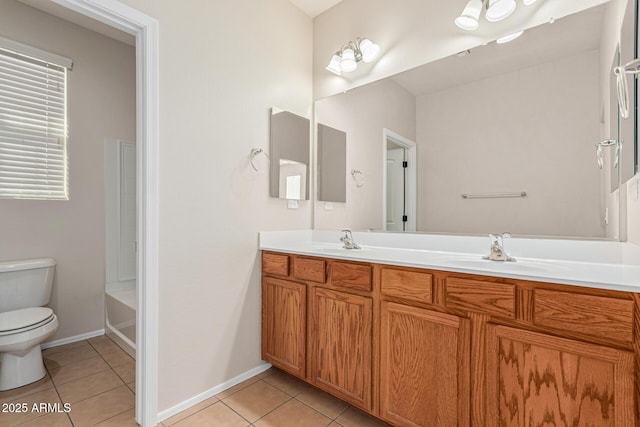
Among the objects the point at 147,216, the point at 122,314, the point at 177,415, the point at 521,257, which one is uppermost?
the point at 147,216

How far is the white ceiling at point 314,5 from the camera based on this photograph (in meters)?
2.29

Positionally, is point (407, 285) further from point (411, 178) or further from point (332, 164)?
point (332, 164)

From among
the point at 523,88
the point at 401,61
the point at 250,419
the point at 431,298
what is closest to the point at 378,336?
the point at 431,298

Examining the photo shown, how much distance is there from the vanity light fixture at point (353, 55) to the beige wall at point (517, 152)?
51cm

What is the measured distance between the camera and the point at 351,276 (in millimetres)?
1569

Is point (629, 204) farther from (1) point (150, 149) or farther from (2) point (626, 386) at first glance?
(1) point (150, 149)

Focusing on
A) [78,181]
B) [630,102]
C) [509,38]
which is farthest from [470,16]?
[78,181]

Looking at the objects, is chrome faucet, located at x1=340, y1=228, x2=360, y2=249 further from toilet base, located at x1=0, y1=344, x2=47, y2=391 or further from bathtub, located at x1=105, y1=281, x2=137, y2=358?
toilet base, located at x1=0, y1=344, x2=47, y2=391

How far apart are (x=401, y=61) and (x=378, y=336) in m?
1.68

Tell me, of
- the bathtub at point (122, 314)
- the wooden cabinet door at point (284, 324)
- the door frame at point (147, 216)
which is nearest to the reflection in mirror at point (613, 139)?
the wooden cabinet door at point (284, 324)

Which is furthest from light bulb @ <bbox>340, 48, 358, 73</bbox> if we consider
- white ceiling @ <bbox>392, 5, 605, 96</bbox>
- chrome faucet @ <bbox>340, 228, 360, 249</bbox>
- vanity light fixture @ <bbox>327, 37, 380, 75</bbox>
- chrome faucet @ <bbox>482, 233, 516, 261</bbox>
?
chrome faucet @ <bbox>482, 233, 516, 261</bbox>

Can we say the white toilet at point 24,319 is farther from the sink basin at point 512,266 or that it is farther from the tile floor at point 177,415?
the sink basin at point 512,266

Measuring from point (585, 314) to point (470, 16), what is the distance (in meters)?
1.55

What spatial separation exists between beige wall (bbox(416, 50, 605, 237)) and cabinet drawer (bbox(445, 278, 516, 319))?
0.57m
